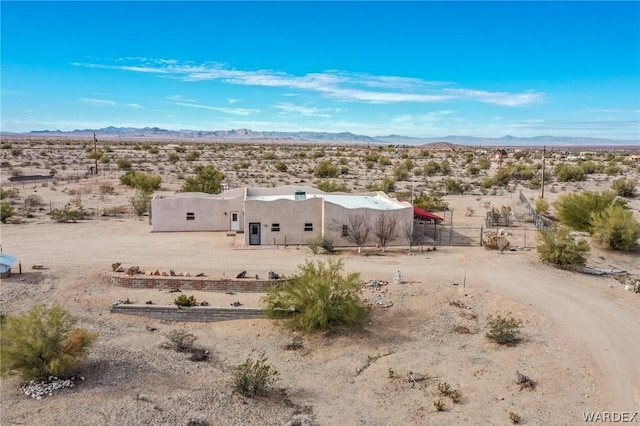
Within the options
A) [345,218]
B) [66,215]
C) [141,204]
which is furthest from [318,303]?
[66,215]

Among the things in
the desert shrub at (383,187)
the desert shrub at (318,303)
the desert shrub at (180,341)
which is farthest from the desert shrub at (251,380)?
the desert shrub at (383,187)

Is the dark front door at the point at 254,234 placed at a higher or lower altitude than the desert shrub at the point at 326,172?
lower

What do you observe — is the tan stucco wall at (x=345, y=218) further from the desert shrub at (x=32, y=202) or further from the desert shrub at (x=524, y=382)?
the desert shrub at (x=32, y=202)

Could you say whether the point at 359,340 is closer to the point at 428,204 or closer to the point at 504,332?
the point at 504,332

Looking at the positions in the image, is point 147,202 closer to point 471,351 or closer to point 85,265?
point 85,265

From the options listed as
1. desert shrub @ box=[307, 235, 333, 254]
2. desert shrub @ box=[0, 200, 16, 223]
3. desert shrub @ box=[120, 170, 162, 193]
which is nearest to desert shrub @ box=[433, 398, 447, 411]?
desert shrub @ box=[307, 235, 333, 254]

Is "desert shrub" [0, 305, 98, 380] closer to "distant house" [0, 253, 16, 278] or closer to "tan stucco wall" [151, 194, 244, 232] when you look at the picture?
"distant house" [0, 253, 16, 278]

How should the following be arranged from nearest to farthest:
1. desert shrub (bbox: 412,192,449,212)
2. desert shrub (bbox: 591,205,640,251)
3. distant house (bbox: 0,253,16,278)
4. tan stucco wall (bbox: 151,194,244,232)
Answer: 1. distant house (bbox: 0,253,16,278)
2. desert shrub (bbox: 591,205,640,251)
3. tan stucco wall (bbox: 151,194,244,232)
4. desert shrub (bbox: 412,192,449,212)

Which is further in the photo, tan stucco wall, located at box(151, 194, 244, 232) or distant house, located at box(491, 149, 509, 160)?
distant house, located at box(491, 149, 509, 160)
